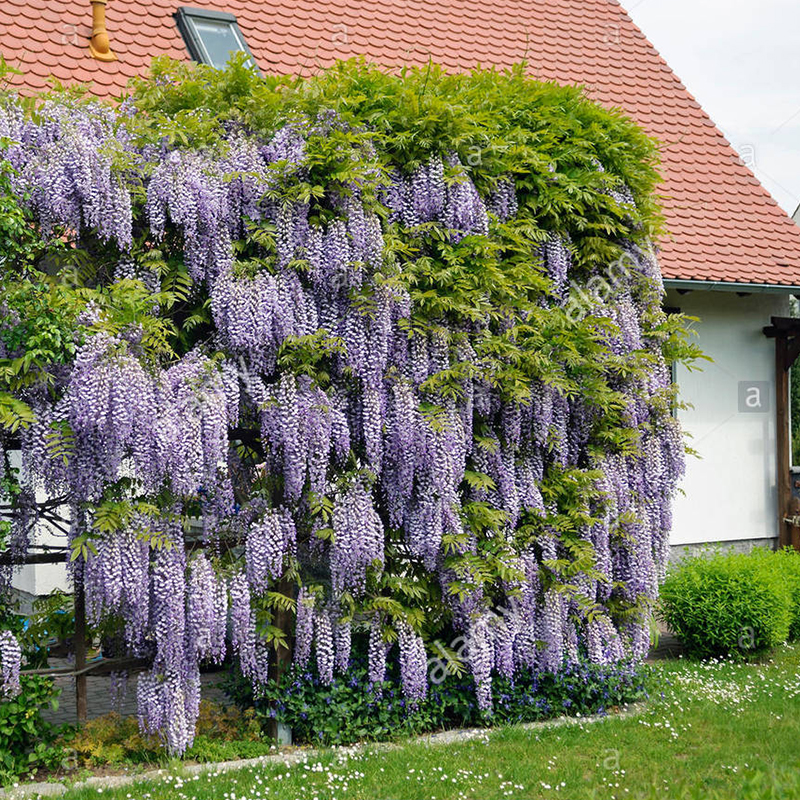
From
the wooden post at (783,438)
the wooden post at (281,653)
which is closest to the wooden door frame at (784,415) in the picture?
the wooden post at (783,438)

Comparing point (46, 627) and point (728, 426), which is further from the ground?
point (728, 426)

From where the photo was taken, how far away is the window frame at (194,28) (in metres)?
9.82

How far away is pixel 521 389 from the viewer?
609 cm

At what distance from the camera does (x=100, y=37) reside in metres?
9.36

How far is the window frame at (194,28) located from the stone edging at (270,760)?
689 centimetres

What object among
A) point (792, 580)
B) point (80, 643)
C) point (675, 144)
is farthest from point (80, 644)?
point (675, 144)

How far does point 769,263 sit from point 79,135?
8.41m

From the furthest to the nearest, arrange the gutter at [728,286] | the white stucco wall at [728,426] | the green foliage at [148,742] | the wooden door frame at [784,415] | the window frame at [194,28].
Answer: the wooden door frame at [784,415]
the white stucco wall at [728,426]
the gutter at [728,286]
the window frame at [194,28]
the green foliage at [148,742]

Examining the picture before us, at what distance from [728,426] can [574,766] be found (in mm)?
6852

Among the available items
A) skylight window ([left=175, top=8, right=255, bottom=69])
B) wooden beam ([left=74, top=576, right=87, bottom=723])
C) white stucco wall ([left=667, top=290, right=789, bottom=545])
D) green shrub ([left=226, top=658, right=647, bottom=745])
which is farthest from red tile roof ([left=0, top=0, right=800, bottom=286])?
wooden beam ([left=74, top=576, right=87, bottom=723])

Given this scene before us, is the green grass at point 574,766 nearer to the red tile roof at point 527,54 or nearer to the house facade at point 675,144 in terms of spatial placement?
the house facade at point 675,144

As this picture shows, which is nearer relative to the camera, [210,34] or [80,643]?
[80,643]

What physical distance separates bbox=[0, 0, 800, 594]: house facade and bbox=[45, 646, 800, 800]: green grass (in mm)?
4414

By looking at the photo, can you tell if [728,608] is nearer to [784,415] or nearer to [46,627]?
[784,415]
